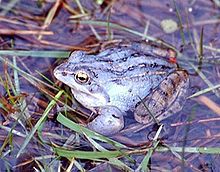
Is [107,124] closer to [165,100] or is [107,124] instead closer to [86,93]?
[86,93]

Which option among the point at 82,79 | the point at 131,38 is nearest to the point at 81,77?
the point at 82,79

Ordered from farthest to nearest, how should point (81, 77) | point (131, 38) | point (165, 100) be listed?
point (131, 38)
point (165, 100)
point (81, 77)

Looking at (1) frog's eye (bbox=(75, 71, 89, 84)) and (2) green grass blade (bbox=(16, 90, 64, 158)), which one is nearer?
(2) green grass blade (bbox=(16, 90, 64, 158))

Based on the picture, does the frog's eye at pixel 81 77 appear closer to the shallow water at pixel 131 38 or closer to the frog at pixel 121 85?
the frog at pixel 121 85

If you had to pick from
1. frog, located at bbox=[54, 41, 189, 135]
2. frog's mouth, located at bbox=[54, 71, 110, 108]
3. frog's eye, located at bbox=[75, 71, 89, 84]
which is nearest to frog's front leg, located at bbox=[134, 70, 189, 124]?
frog, located at bbox=[54, 41, 189, 135]

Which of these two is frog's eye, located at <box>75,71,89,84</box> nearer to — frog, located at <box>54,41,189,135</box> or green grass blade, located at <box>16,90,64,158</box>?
frog, located at <box>54,41,189,135</box>

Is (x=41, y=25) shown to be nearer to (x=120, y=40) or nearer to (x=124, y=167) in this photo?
(x=120, y=40)

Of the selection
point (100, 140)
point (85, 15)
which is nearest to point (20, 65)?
point (85, 15)

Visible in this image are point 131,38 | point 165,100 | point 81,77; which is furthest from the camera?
point 131,38
